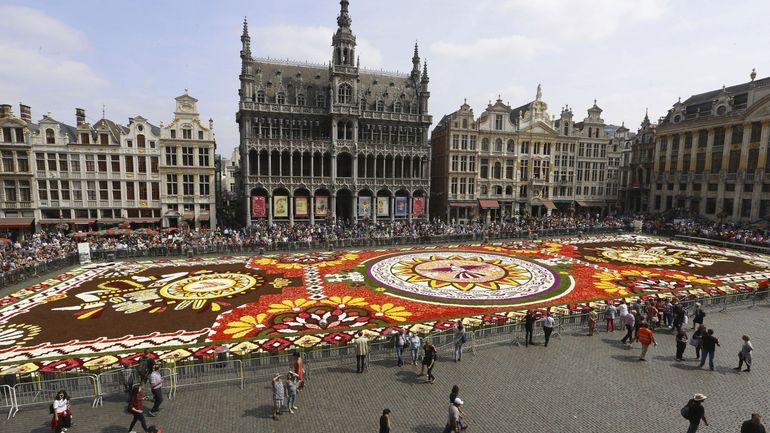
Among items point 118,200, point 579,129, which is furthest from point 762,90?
point 118,200

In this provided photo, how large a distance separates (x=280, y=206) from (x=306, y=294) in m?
31.0

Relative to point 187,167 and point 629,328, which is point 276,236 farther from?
point 629,328

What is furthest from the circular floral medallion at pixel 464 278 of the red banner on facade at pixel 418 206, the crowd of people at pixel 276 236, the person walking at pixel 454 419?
the red banner on facade at pixel 418 206

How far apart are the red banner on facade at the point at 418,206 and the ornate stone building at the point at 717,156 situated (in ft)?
127

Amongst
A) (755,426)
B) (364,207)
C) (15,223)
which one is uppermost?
(364,207)

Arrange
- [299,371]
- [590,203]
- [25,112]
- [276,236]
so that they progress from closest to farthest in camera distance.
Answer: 1. [299,371]
2. [276,236]
3. [25,112]
4. [590,203]

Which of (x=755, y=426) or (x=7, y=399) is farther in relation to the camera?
(x=7, y=399)

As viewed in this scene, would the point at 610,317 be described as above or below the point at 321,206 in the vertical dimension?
below

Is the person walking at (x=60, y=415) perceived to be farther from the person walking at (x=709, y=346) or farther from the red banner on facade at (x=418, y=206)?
the red banner on facade at (x=418, y=206)

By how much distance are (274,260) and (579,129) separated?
186ft

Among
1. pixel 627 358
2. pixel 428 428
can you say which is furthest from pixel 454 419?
pixel 627 358

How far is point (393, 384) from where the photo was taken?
44.4ft

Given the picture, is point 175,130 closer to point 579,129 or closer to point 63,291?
point 63,291

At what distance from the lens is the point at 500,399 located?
12.5 meters
